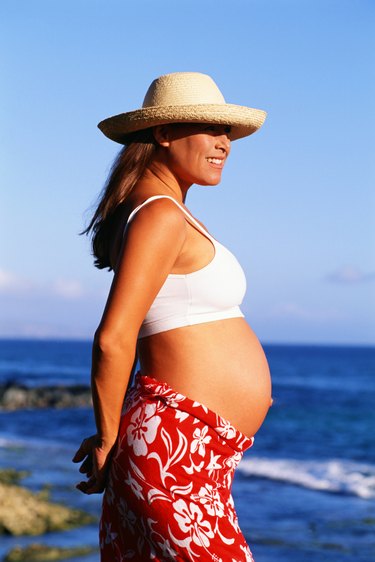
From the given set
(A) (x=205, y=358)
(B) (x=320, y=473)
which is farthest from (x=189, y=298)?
(B) (x=320, y=473)

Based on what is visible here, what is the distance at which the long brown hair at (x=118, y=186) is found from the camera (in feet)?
10.0

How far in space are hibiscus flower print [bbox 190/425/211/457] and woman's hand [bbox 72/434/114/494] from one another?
9.8 inches

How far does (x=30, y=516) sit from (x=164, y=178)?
8.42 metres

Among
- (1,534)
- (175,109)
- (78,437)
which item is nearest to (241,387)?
(175,109)

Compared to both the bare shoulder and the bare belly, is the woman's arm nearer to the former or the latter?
the bare shoulder

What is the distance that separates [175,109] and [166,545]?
1.33m

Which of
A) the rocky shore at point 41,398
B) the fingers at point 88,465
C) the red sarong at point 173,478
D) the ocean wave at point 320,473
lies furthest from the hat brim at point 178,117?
the rocky shore at point 41,398

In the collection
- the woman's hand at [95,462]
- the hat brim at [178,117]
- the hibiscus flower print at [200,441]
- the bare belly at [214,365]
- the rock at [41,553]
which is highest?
the hat brim at [178,117]

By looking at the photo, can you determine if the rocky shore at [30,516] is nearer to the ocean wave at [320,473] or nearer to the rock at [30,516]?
the rock at [30,516]

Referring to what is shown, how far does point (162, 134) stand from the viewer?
3113mm

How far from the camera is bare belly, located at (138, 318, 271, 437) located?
286cm

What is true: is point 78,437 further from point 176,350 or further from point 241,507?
point 176,350

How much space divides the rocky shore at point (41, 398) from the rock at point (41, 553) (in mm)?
25236

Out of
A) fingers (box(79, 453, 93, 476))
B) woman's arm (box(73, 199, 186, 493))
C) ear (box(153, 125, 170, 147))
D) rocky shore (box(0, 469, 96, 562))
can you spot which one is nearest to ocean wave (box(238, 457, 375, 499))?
rocky shore (box(0, 469, 96, 562))
